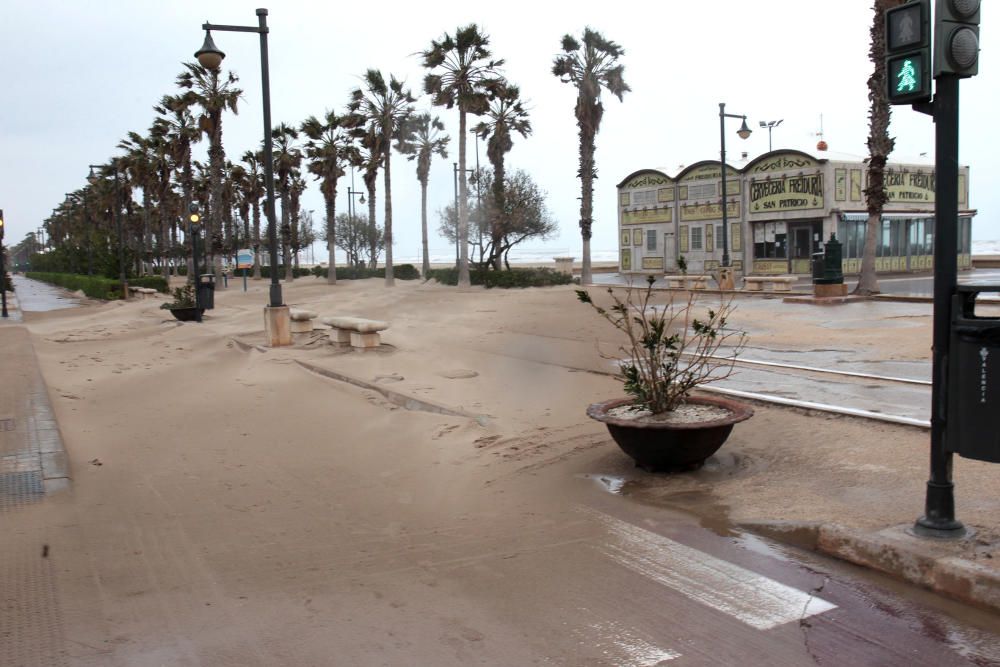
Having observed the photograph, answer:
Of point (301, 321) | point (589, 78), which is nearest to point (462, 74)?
point (589, 78)

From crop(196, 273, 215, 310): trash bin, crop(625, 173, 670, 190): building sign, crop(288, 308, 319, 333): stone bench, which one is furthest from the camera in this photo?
crop(625, 173, 670, 190): building sign

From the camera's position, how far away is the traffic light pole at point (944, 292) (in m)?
4.43

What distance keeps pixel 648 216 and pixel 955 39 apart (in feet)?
138

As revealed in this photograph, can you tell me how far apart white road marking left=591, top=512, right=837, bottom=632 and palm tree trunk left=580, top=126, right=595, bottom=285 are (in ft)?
99.9

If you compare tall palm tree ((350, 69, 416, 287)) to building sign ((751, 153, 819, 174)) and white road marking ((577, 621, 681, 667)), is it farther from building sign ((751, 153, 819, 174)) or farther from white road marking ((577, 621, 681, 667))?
white road marking ((577, 621, 681, 667))

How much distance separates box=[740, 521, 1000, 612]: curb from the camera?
3.98 m

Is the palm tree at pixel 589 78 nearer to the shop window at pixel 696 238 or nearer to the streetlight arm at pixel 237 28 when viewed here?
the shop window at pixel 696 238

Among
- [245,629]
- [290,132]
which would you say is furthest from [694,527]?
[290,132]

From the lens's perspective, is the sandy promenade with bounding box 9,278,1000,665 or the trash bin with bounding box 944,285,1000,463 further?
the trash bin with bounding box 944,285,1000,463

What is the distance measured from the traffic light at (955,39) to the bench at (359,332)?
10.4 meters

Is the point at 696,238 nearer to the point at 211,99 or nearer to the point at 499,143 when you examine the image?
the point at 499,143

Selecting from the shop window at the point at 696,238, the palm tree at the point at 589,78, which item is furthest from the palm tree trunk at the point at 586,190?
the shop window at the point at 696,238

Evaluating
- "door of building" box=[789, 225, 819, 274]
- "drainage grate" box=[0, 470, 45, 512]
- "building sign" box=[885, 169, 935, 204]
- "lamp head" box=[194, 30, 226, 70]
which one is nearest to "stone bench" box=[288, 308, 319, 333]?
"lamp head" box=[194, 30, 226, 70]

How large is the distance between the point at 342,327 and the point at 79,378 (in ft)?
13.3
